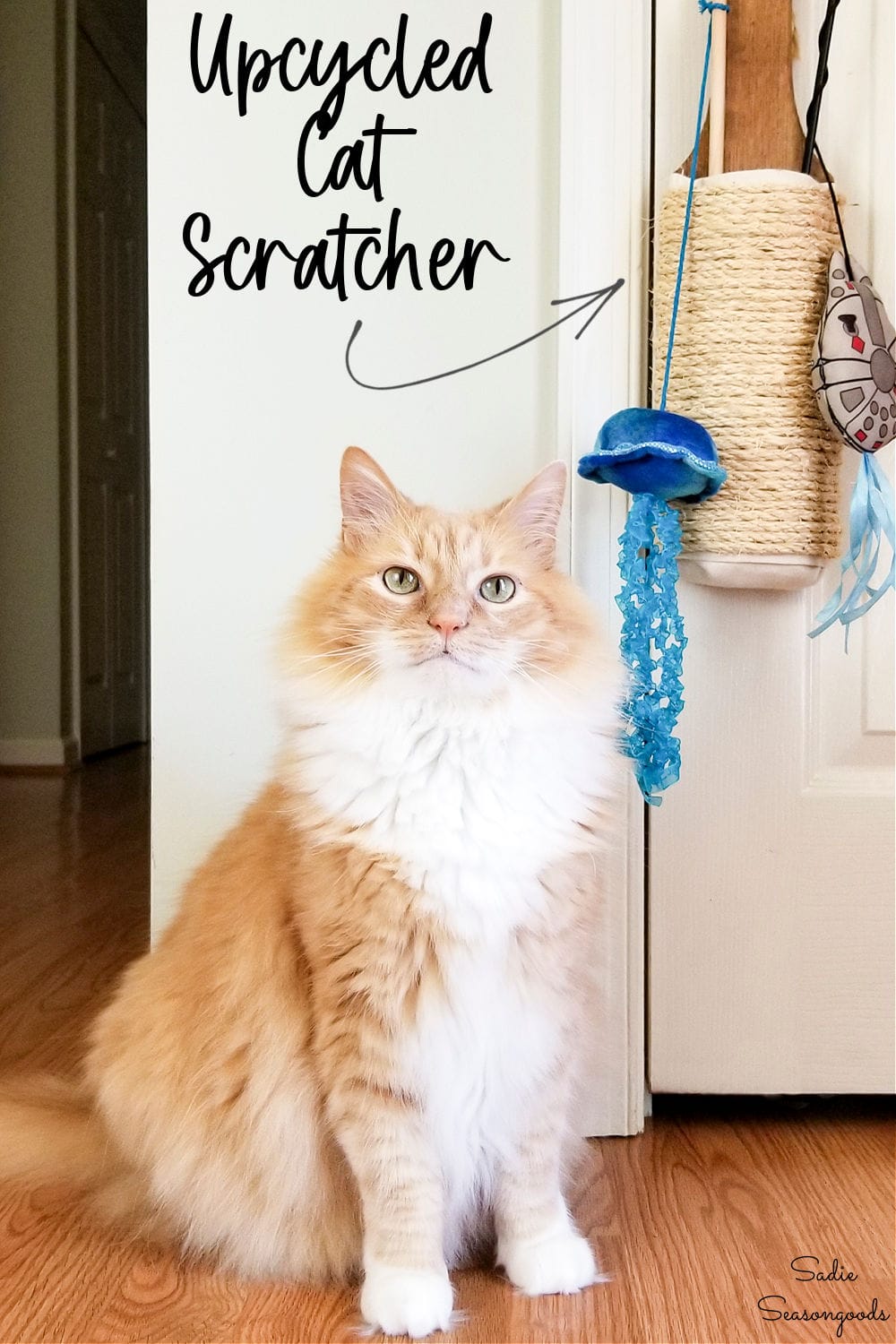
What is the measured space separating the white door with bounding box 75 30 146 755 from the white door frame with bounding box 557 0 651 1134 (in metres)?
3.72

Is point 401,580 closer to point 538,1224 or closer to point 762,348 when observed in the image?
point 762,348

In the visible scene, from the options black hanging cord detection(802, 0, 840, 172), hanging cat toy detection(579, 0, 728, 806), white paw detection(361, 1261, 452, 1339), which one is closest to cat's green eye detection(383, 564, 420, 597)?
hanging cat toy detection(579, 0, 728, 806)

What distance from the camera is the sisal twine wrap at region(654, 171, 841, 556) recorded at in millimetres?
1378

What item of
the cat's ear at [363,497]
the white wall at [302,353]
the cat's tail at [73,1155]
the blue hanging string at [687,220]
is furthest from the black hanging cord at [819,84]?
the cat's tail at [73,1155]

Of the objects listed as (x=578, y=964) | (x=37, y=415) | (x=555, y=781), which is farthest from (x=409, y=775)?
(x=37, y=415)

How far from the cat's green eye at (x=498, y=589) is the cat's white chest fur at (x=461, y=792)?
0.11 m

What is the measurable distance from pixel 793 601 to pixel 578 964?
2.07 ft

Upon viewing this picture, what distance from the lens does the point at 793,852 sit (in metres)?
1.58

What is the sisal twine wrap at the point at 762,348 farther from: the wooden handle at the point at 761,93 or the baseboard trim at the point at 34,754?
the baseboard trim at the point at 34,754

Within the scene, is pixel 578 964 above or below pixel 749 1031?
above

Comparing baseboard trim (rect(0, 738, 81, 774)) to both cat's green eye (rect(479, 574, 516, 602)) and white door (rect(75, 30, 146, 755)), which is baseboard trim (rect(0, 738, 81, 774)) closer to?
white door (rect(75, 30, 146, 755))

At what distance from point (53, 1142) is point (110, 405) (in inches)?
173

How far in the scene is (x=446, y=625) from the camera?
110cm

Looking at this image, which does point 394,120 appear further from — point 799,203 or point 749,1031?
point 749,1031
